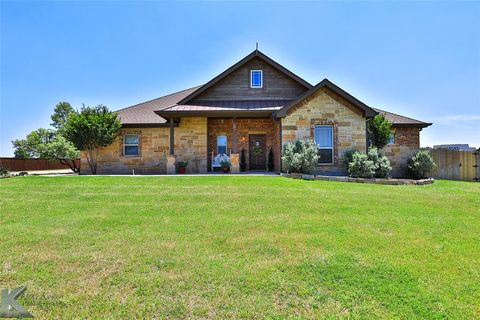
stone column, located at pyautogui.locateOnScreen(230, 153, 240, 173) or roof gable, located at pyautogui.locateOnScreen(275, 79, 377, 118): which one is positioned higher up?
roof gable, located at pyautogui.locateOnScreen(275, 79, 377, 118)

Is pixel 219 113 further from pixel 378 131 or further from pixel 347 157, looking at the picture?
pixel 378 131

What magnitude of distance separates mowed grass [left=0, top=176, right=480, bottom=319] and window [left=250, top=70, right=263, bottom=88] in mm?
10373

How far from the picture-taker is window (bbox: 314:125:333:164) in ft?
45.2

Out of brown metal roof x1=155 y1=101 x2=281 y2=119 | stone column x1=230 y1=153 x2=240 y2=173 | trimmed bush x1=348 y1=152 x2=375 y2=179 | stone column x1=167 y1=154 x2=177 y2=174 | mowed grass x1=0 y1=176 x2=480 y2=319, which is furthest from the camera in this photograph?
stone column x1=167 y1=154 x2=177 y2=174

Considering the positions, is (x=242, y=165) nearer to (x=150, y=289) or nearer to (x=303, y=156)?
(x=303, y=156)

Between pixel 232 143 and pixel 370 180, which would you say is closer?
pixel 370 180

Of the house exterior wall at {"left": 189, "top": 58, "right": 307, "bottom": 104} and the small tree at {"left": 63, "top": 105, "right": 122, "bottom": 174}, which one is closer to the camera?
the small tree at {"left": 63, "top": 105, "right": 122, "bottom": 174}

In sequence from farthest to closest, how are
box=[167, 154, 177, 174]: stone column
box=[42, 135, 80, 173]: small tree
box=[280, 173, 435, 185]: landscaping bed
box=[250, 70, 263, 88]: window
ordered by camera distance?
box=[42, 135, 80, 173]: small tree, box=[250, 70, 263, 88]: window, box=[167, 154, 177, 174]: stone column, box=[280, 173, 435, 185]: landscaping bed

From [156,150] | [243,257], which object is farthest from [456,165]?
[156,150]

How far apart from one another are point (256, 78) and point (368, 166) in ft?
27.4

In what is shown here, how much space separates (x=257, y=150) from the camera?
1664 cm

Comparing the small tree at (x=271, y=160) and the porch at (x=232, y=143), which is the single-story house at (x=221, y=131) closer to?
the porch at (x=232, y=143)

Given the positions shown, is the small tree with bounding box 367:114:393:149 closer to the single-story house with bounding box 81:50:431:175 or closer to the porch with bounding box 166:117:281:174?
the single-story house with bounding box 81:50:431:175

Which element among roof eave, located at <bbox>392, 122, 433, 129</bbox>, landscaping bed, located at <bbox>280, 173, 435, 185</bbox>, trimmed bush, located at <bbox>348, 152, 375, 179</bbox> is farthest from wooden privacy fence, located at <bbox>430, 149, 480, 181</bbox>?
trimmed bush, located at <bbox>348, 152, 375, 179</bbox>
